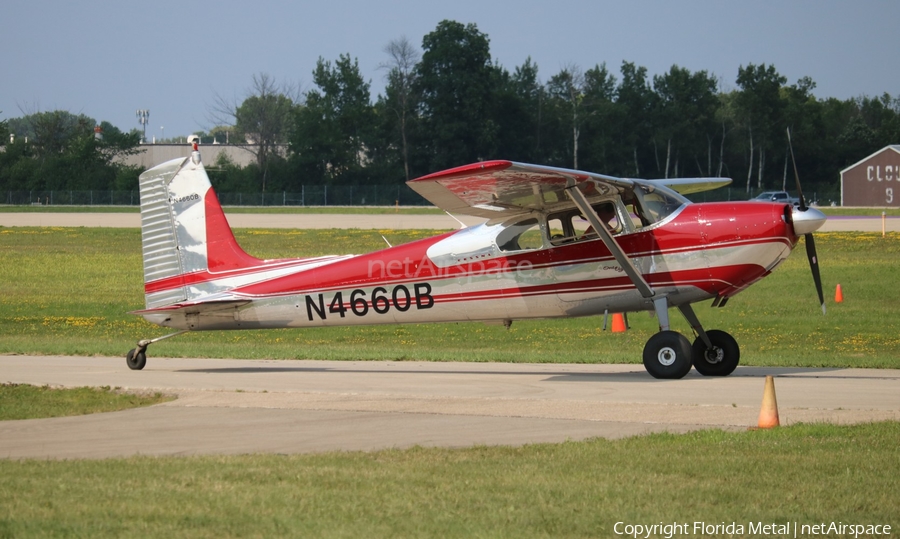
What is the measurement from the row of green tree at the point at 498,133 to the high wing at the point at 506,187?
233 ft

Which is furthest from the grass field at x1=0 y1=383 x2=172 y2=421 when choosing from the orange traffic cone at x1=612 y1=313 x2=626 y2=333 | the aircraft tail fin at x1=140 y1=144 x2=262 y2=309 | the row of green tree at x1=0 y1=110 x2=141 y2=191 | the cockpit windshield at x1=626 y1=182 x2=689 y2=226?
the row of green tree at x1=0 y1=110 x2=141 y2=191

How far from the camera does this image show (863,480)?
23.7 feet

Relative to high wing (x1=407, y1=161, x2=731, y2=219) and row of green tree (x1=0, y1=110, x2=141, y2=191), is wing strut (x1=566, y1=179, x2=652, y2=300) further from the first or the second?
row of green tree (x1=0, y1=110, x2=141, y2=191)

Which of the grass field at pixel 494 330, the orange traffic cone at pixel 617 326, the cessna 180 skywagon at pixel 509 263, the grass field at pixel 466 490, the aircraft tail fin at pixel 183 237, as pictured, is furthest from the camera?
the orange traffic cone at pixel 617 326

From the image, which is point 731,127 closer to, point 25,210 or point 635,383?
point 25,210

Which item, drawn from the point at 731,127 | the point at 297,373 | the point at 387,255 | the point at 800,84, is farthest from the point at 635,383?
the point at 800,84

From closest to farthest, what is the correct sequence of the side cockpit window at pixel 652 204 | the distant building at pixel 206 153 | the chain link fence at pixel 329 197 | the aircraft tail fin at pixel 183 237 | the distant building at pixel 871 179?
the side cockpit window at pixel 652 204 → the aircraft tail fin at pixel 183 237 → the chain link fence at pixel 329 197 → the distant building at pixel 871 179 → the distant building at pixel 206 153

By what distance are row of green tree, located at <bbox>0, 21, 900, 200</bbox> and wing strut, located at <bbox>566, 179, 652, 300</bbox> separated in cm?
7151

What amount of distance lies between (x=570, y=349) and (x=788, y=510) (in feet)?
44.6

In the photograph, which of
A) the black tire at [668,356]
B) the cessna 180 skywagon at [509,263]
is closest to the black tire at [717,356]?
→ the cessna 180 skywagon at [509,263]

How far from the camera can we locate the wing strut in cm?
1319

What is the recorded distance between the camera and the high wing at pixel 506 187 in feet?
39.7

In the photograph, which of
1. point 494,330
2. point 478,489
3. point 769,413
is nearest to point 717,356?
point 769,413

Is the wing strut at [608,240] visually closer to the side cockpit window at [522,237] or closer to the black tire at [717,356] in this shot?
the side cockpit window at [522,237]
